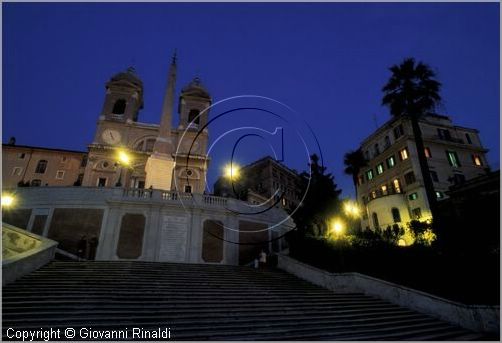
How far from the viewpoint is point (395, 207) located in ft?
124

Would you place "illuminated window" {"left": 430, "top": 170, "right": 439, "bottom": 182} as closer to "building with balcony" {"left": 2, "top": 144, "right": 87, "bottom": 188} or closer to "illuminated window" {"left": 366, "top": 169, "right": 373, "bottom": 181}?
"illuminated window" {"left": 366, "top": 169, "right": 373, "bottom": 181}

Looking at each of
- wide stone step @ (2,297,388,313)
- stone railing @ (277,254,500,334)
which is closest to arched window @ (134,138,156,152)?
stone railing @ (277,254,500,334)

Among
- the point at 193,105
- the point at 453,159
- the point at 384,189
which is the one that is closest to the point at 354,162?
the point at 384,189

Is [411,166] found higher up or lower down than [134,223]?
higher up

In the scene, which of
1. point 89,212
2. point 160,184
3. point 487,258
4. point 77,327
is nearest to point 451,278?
point 487,258

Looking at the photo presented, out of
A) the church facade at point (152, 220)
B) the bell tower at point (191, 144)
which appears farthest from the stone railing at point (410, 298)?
the bell tower at point (191, 144)

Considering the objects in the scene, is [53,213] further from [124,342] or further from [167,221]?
[124,342]

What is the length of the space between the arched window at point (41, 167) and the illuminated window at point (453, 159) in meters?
Answer: 61.2

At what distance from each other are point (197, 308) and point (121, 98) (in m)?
41.2

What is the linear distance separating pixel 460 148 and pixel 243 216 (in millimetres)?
36303

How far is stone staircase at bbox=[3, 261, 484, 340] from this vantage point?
27.3 feet

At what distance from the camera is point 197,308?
10008mm

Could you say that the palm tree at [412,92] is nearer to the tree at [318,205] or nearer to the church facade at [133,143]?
the tree at [318,205]

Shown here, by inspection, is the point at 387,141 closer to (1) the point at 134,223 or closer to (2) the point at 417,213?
(2) the point at 417,213
